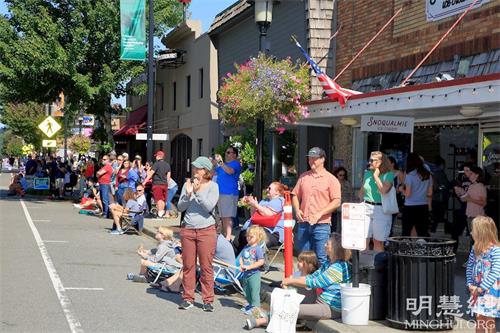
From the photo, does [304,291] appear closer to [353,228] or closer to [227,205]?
[353,228]

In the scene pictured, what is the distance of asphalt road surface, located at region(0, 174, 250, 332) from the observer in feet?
24.5

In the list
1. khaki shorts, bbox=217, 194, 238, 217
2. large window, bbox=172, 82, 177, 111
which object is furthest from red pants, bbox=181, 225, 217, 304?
large window, bbox=172, 82, 177, 111

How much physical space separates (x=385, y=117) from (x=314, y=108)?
167cm

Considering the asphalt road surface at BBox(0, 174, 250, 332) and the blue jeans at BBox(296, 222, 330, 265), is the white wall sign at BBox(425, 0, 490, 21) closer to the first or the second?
the blue jeans at BBox(296, 222, 330, 265)

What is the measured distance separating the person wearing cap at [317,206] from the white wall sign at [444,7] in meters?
4.41

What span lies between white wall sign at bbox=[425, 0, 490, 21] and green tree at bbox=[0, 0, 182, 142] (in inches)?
635

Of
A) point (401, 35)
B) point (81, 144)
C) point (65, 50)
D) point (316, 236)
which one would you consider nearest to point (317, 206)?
point (316, 236)

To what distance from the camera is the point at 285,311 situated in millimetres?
7152

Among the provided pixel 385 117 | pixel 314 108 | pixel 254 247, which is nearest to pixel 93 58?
pixel 314 108

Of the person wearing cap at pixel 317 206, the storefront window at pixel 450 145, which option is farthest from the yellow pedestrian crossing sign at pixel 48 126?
the person wearing cap at pixel 317 206

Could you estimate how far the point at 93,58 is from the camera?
27.0 metres

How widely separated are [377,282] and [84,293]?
393 cm

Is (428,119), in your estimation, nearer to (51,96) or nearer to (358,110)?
(358,110)

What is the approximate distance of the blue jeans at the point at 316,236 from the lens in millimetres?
8773
